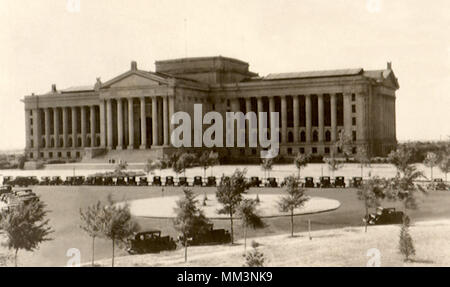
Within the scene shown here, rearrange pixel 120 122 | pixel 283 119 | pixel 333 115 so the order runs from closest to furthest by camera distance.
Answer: pixel 333 115 → pixel 120 122 → pixel 283 119

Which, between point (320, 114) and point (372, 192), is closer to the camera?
point (372, 192)

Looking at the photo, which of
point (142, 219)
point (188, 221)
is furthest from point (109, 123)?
point (188, 221)

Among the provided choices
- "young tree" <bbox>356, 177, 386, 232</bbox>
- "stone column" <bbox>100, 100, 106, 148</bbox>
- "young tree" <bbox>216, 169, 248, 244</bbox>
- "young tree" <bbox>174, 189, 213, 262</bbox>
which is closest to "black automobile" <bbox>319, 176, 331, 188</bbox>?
"young tree" <bbox>356, 177, 386, 232</bbox>

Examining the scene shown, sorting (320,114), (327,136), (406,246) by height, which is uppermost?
(320,114)

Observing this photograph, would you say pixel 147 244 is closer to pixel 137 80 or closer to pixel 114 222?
pixel 114 222

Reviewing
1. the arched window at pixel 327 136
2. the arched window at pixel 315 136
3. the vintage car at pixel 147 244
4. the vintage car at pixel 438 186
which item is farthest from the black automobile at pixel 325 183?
the arched window at pixel 315 136
